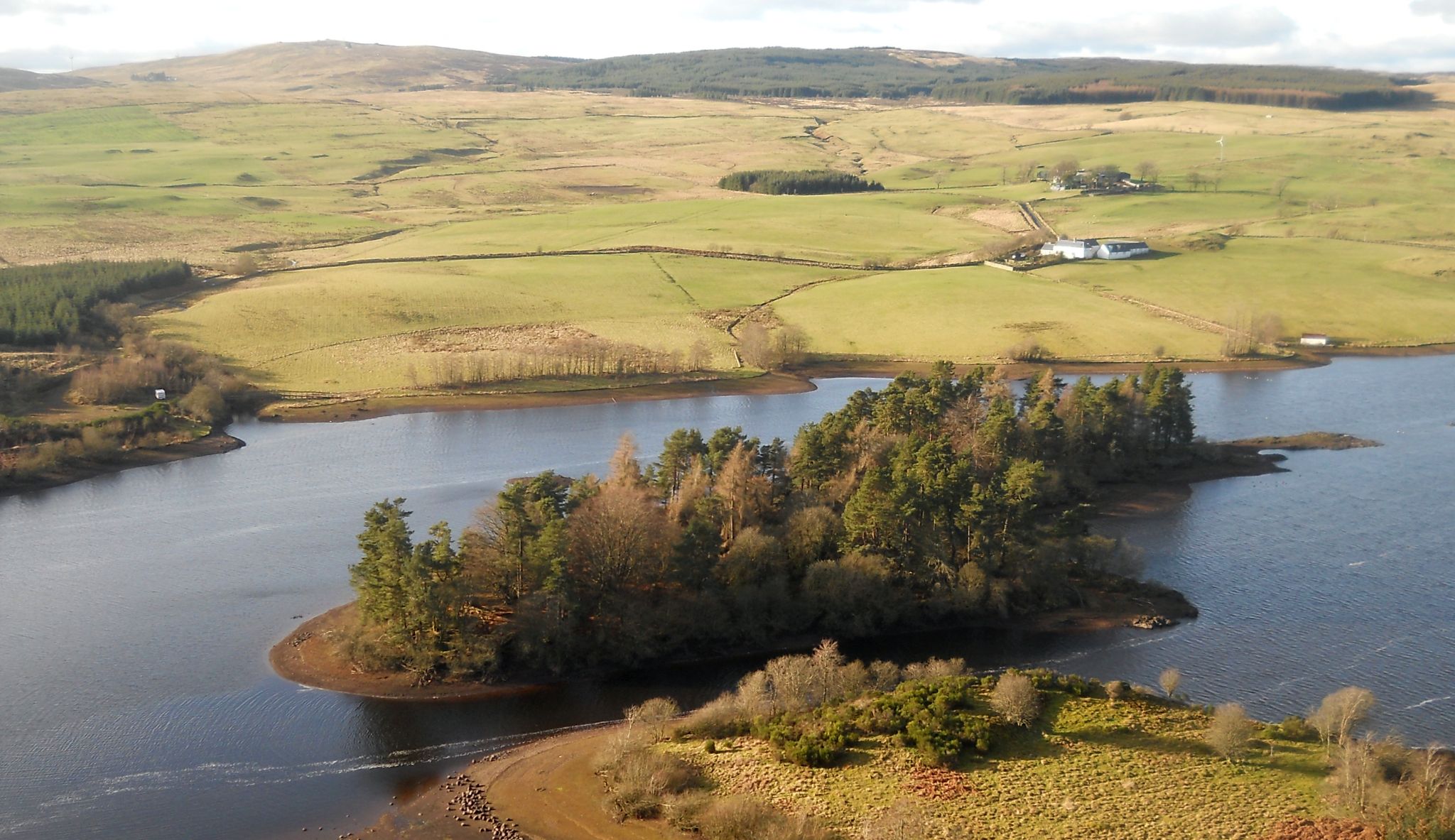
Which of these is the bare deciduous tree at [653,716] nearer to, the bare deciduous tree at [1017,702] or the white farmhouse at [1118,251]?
the bare deciduous tree at [1017,702]

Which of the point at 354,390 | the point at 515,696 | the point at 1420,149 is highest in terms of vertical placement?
the point at 1420,149

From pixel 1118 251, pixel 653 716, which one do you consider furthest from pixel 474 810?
pixel 1118 251

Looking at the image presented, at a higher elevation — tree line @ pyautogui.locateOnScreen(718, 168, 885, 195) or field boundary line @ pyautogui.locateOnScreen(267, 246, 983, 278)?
tree line @ pyautogui.locateOnScreen(718, 168, 885, 195)

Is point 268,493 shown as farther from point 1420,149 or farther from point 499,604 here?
point 1420,149

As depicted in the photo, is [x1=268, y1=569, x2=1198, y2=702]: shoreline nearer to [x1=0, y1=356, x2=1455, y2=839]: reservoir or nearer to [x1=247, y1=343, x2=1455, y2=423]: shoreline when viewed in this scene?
[x1=0, y1=356, x2=1455, y2=839]: reservoir

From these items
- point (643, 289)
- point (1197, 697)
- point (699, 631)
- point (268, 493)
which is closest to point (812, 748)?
point (699, 631)

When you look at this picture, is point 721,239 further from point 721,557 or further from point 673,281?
point 721,557

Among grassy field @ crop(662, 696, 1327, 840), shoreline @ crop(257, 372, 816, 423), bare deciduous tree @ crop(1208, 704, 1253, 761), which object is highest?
shoreline @ crop(257, 372, 816, 423)

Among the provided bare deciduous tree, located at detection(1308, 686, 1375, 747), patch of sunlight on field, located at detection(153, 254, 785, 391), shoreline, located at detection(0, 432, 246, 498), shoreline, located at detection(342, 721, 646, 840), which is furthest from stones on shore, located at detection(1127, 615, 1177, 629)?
shoreline, located at detection(0, 432, 246, 498)
